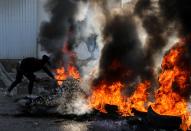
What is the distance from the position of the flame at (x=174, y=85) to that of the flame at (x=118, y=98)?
0.98 m

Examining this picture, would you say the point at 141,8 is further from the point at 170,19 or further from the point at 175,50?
the point at 175,50

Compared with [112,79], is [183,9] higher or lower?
higher

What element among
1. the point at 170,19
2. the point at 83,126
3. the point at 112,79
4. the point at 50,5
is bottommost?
the point at 83,126

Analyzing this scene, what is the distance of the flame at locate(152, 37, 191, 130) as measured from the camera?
10.6 metres

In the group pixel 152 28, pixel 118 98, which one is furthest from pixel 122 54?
pixel 118 98

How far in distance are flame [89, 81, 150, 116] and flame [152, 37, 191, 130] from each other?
3.23 ft

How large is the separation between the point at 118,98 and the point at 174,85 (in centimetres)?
204

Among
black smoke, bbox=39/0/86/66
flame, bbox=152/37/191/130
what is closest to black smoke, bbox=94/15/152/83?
flame, bbox=152/37/191/130

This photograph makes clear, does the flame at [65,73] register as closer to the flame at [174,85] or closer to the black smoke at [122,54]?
the black smoke at [122,54]

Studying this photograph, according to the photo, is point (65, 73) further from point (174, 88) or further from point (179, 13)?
point (174, 88)

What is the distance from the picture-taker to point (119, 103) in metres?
12.2

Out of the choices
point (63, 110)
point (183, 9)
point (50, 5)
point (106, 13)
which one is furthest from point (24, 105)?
point (50, 5)

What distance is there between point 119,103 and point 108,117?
0.67 meters

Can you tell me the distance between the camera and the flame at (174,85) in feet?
34.9
